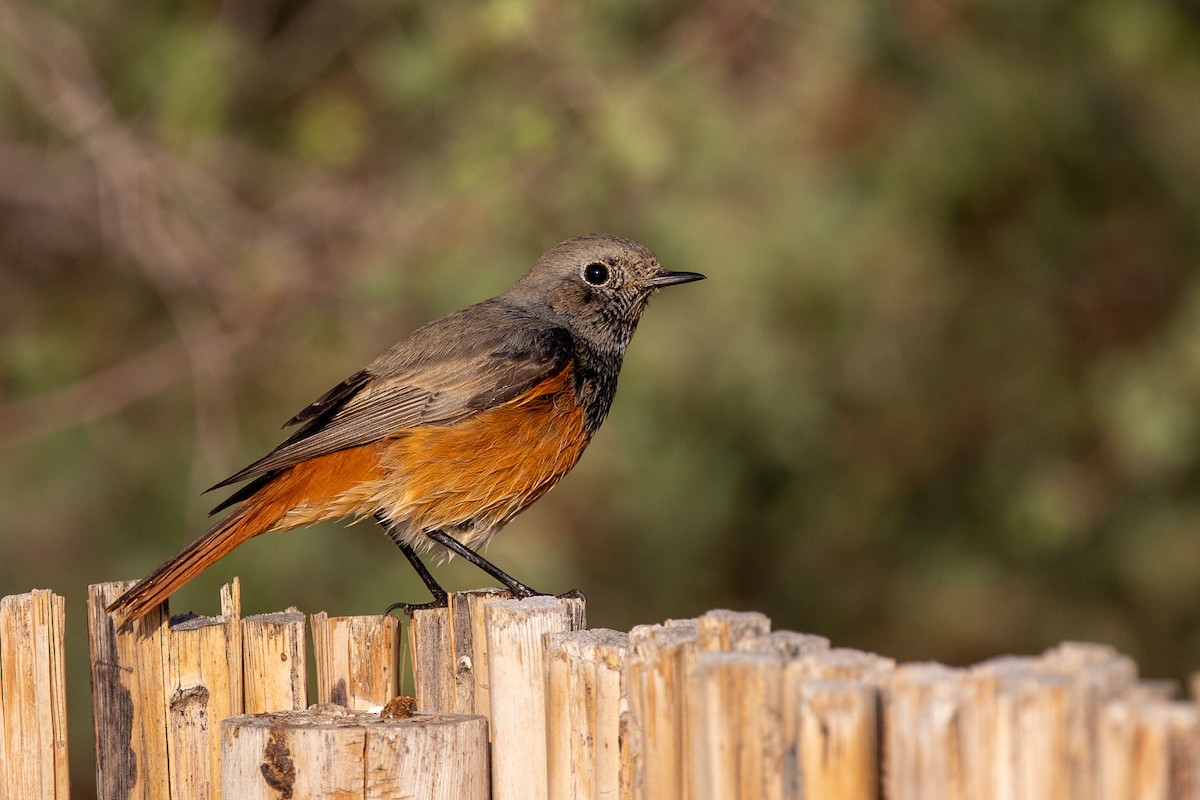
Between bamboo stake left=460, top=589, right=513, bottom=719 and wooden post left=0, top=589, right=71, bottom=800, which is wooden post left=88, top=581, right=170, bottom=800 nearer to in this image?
wooden post left=0, top=589, right=71, bottom=800

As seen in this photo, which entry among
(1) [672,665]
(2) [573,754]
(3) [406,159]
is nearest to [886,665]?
→ (1) [672,665]

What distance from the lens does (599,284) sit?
6723mm

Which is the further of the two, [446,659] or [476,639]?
[446,659]

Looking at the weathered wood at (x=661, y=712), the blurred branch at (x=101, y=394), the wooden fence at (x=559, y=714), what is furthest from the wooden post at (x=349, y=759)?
the blurred branch at (x=101, y=394)

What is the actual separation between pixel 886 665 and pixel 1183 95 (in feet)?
23.5

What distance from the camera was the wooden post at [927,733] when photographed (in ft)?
8.55

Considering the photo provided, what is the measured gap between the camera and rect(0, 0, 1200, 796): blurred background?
8453 millimetres

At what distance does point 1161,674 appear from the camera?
977 cm

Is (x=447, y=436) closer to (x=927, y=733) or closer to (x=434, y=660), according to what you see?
(x=434, y=660)

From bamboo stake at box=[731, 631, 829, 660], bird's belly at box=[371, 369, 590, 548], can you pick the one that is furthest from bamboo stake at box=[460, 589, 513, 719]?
bird's belly at box=[371, 369, 590, 548]

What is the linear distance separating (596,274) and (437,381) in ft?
3.26

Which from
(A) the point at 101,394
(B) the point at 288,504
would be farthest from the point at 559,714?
(A) the point at 101,394

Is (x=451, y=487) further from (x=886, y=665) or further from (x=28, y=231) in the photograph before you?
(x=28, y=231)

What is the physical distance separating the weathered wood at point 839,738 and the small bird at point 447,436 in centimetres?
279
